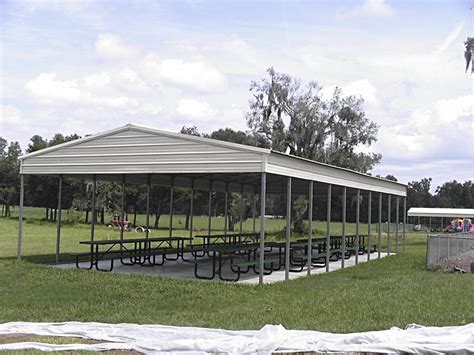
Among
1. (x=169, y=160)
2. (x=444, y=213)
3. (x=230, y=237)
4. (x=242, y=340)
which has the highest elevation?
(x=169, y=160)

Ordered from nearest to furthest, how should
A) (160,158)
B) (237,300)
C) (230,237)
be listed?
(237,300) → (160,158) → (230,237)

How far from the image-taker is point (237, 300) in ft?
33.8

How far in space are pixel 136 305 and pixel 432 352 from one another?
5.16 meters

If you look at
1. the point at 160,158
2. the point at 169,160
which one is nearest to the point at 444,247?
the point at 169,160

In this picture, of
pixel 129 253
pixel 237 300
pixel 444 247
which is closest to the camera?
pixel 237 300

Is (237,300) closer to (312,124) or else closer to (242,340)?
(242,340)

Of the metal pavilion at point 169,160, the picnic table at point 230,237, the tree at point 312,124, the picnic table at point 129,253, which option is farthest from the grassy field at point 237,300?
the tree at point 312,124

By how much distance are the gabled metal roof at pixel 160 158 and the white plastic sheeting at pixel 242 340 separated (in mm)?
5839

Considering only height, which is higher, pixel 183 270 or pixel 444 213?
pixel 444 213

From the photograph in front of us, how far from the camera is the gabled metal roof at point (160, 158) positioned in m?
12.3

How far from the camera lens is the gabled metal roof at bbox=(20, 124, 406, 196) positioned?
1234 cm

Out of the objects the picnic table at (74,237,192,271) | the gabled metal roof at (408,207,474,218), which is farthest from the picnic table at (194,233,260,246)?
the gabled metal roof at (408,207,474,218)

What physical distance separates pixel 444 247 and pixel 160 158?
905 cm

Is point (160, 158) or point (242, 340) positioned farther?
point (160, 158)
